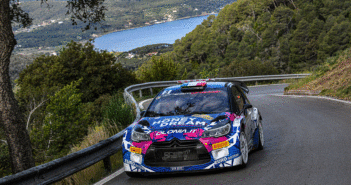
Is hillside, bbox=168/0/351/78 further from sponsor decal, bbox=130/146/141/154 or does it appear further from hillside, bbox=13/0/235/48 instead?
sponsor decal, bbox=130/146/141/154

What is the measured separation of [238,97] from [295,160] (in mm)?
1673

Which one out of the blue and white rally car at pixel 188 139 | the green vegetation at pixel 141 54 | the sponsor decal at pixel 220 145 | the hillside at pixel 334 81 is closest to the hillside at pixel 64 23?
the blue and white rally car at pixel 188 139

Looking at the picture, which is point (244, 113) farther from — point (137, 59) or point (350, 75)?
point (137, 59)

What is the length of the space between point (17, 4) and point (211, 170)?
29.9ft

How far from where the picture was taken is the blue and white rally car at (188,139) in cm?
557

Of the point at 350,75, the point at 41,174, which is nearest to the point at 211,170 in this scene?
the point at 41,174

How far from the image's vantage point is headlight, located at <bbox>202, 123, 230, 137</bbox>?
5.64 metres

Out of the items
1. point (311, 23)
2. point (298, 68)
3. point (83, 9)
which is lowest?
point (298, 68)

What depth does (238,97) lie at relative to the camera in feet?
24.4

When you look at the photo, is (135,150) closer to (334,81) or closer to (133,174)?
(133,174)

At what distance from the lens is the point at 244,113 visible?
23.0ft

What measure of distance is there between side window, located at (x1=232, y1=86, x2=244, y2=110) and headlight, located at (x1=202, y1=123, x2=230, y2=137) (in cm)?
130

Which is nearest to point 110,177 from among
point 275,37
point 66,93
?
point 66,93

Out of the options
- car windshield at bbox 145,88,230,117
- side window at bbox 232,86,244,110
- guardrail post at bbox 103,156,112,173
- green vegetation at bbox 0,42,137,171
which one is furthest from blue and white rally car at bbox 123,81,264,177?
green vegetation at bbox 0,42,137,171
